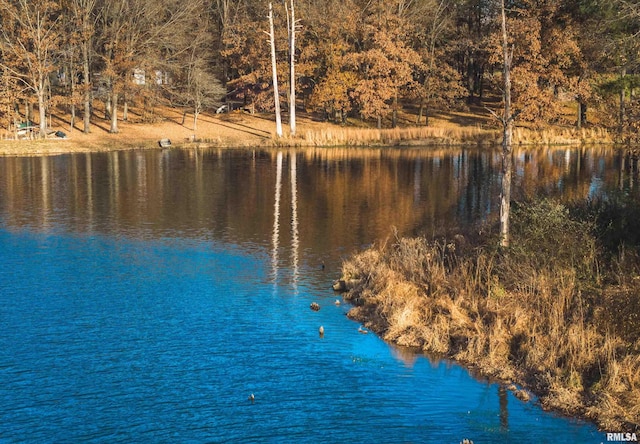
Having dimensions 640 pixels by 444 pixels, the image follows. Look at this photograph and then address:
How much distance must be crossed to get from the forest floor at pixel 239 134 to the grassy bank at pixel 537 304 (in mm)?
46556

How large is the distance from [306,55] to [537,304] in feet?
211

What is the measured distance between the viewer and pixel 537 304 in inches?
640

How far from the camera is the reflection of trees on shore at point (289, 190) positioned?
29344 millimetres

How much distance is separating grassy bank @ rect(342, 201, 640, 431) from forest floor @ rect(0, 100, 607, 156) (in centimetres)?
4656

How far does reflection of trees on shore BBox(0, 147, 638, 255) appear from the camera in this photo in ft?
96.3

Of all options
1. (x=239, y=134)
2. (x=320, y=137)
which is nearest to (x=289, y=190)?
(x=320, y=137)

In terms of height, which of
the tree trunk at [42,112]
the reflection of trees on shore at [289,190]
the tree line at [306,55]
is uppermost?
the tree line at [306,55]

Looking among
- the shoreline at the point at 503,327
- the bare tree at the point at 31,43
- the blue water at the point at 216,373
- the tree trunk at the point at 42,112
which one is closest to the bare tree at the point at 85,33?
the bare tree at the point at 31,43

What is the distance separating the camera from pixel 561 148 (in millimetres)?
64375

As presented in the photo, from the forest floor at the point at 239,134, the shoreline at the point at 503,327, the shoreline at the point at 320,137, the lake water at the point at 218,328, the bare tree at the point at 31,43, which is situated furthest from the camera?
the shoreline at the point at 320,137

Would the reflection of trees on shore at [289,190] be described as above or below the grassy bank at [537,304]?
above

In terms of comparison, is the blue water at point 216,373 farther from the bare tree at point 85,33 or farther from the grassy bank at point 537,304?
the bare tree at point 85,33

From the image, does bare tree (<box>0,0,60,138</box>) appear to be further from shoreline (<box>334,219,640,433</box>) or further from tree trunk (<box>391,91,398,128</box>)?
shoreline (<box>334,219,640,433</box>)

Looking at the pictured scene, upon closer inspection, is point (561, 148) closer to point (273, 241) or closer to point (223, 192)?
point (223, 192)
